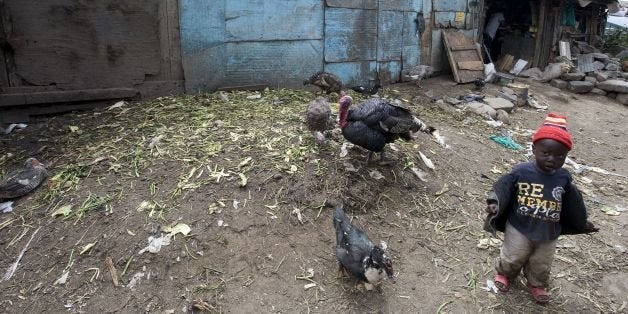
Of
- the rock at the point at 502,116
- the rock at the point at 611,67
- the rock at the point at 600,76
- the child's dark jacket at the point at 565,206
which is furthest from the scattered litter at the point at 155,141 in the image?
the rock at the point at 611,67

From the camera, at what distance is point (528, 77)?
1322 cm

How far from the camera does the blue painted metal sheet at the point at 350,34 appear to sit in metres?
8.88

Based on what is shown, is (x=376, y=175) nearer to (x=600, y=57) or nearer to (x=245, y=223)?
(x=245, y=223)

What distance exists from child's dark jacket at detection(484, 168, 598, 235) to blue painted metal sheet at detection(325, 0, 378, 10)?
6.40 m

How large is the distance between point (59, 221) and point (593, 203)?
6.61 meters

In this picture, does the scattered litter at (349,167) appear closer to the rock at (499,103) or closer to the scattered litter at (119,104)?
the scattered litter at (119,104)

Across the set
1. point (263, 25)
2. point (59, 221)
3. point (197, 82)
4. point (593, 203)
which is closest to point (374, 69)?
point (263, 25)

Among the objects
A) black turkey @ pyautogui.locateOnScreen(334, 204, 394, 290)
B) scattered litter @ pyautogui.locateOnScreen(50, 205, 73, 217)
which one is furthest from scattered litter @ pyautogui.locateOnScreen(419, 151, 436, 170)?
scattered litter @ pyautogui.locateOnScreen(50, 205, 73, 217)

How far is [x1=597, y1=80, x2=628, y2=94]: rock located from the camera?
11.9m

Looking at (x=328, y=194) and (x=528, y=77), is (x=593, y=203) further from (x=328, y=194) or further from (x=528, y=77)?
(x=528, y=77)

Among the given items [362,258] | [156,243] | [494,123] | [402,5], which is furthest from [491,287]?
[402,5]

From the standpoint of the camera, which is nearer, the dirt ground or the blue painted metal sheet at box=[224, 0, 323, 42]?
the dirt ground

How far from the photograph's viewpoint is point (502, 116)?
918 centimetres

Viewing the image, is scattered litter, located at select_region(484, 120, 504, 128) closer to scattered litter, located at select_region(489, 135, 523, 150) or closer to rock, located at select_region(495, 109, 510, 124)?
rock, located at select_region(495, 109, 510, 124)
